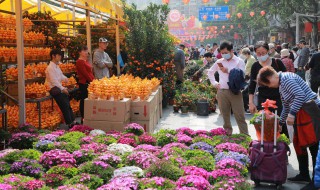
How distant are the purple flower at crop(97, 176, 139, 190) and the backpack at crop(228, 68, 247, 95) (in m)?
3.47

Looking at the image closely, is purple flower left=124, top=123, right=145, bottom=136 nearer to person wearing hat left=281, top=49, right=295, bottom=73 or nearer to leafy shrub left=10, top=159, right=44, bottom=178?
leafy shrub left=10, top=159, right=44, bottom=178

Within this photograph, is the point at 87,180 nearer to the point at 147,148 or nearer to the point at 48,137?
the point at 147,148

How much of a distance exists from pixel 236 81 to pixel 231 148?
1.63 metres

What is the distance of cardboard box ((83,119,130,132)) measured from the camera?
816 cm

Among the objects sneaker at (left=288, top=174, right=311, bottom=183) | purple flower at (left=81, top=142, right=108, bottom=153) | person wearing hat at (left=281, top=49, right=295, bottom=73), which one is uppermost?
A: person wearing hat at (left=281, top=49, right=295, bottom=73)

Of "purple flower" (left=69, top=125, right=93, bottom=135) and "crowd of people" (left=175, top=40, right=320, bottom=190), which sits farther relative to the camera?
"purple flower" (left=69, top=125, right=93, bottom=135)

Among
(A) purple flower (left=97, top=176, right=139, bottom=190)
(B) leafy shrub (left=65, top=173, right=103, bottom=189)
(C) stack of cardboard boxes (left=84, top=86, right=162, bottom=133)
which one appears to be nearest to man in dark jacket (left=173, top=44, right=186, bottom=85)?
(C) stack of cardboard boxes (left=84, top=86, right=162, bottom=133)

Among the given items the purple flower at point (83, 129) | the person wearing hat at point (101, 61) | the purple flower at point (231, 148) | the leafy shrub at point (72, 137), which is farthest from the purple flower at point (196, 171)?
the person wearing hat at point (101, 61)

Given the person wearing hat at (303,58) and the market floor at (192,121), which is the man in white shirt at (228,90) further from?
the person wearing hat at (303,58)

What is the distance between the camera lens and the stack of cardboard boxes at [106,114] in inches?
321

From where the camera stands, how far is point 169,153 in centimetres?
605

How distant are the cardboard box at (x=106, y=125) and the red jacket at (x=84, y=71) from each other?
1.73 m

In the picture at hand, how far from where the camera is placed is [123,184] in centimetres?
454

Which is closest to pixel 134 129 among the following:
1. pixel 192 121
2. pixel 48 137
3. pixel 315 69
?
pixel 48 137
